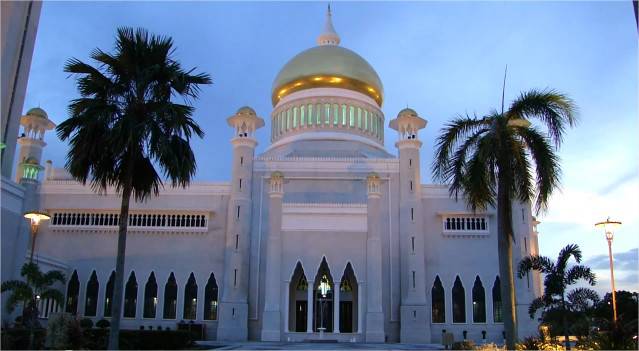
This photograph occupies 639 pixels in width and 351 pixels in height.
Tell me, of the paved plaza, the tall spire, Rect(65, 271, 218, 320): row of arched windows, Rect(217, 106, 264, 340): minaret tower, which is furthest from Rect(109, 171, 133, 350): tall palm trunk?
the tall spire

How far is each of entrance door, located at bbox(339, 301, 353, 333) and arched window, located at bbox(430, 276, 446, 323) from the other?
14.8ft

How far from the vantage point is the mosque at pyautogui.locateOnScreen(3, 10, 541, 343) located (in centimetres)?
3164

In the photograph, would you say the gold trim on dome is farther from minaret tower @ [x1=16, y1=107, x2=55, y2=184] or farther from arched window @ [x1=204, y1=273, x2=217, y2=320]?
minaret tower @ [x1=16, y1=107, x2=55, y2=184]

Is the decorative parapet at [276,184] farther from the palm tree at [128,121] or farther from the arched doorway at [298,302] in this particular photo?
the palm tree at [128,121]

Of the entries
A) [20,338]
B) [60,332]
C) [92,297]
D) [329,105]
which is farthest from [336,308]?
[60,332]

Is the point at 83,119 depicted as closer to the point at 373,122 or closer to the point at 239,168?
the point at 239,168

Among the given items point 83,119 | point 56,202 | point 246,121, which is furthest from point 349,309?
point 83,119

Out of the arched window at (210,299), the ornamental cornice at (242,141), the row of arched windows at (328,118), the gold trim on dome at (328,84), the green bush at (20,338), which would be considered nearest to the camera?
the green bush at (20,338)

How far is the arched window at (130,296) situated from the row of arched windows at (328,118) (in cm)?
1297

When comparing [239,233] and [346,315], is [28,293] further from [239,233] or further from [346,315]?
[346,315]

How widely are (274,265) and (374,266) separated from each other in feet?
17.1

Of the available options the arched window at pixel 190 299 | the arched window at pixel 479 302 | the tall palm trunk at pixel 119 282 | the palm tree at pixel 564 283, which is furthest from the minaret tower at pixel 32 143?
the palm tree at pixel 564 283

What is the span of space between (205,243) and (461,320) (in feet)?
49.0

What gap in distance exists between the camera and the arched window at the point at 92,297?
111ft
